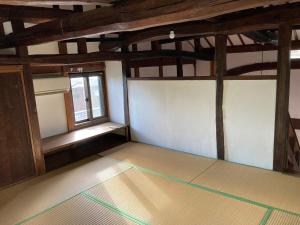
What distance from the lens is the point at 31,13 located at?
3.15m

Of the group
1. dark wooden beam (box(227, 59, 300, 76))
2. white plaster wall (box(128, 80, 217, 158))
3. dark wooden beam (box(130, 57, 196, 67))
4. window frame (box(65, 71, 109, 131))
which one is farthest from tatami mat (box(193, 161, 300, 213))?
dark wooden beam (box(130, 57, 196, 67))

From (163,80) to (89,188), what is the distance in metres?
2.41

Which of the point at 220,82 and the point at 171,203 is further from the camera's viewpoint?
the point at 220,82

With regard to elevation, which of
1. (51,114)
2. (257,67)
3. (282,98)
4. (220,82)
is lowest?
(51,114)

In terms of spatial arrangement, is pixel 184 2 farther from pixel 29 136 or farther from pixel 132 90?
pixel 132 90

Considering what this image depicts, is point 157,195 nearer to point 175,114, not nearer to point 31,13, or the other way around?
point 175,114

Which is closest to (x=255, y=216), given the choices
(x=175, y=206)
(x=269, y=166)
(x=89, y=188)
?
A: (x=175, y=206)

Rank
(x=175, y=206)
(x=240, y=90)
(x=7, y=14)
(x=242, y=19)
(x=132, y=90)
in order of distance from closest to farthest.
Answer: (x=175, y=206) → (x=7, y=14) → (x=242, y=19) → (x=240, y=90) → (x=132, y=90)

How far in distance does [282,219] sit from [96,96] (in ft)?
14.6

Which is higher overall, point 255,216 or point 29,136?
point 29,136

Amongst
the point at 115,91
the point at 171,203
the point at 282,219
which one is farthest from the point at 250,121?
the point at 115,91

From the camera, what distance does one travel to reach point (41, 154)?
163 inches

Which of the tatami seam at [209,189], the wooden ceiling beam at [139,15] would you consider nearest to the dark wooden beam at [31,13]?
the wooden ceiling beam at [139,15]

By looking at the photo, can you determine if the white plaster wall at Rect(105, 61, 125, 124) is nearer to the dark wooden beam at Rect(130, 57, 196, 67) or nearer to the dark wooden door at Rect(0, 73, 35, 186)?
the dark wooden beam at Rect(130, 57, 196, 67)
